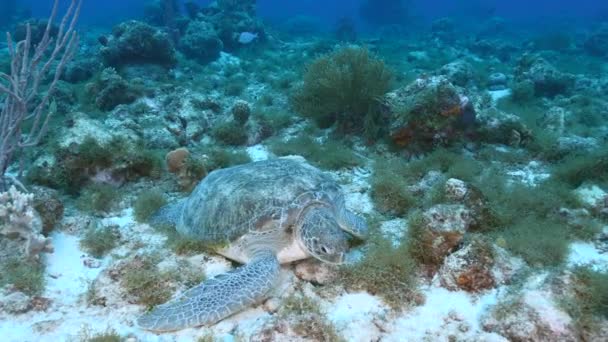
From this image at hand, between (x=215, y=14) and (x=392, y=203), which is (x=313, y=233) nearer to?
(x=392, y=203)

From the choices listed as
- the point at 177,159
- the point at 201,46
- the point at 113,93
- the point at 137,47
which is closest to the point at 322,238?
the point at 177,159

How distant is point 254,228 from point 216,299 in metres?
0.98

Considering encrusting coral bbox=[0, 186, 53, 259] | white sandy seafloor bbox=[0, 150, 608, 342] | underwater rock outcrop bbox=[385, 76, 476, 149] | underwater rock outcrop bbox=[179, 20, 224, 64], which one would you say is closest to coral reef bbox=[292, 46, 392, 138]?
underwater rock outcrop bbox=[385, 76, 476, 149]

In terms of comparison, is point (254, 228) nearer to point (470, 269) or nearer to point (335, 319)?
point (335, 319)

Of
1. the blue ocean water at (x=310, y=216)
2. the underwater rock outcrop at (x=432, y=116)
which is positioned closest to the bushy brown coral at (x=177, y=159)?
the blue ocean water at (x=310, y=216)

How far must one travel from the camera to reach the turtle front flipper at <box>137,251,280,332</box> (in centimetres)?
339

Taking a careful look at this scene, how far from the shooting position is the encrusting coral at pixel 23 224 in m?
→ 4.40

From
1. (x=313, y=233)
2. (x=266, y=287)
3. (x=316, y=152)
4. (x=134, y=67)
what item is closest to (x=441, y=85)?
(x=316, y=152)

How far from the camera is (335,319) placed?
3.58m

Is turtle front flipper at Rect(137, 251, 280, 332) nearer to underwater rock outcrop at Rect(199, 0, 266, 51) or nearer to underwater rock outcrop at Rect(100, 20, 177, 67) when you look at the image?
underwater rock outcrop at Rect(100, 20, 177, 67)

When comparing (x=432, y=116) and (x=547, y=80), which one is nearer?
(x=432, y=116)

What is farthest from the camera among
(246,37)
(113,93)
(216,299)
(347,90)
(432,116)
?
(246,37)

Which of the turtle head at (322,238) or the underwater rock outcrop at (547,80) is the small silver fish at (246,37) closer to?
the underwater rock outcrop at (547,80)

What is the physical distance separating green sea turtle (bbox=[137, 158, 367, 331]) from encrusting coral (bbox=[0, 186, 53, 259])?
1.64 m
